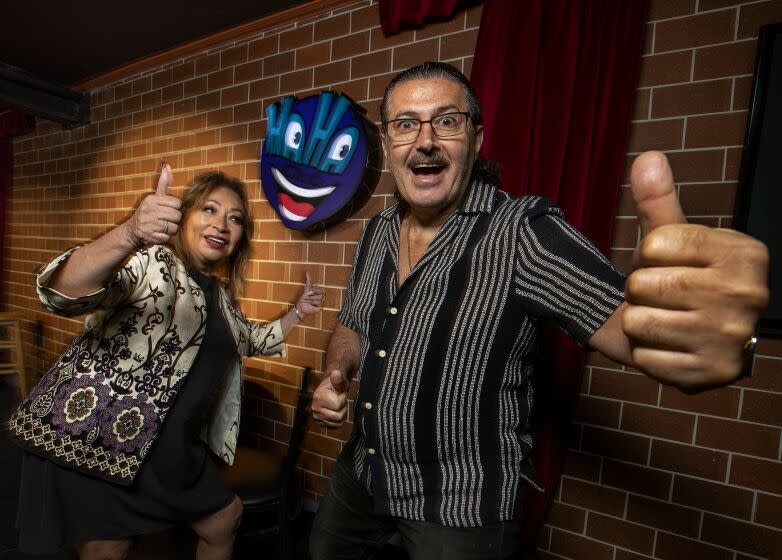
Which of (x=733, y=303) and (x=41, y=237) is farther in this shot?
(x=41, y=237)

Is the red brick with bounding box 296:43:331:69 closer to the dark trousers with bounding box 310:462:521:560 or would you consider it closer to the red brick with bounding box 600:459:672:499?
the dark trousers with bounding box 310:462:521:560

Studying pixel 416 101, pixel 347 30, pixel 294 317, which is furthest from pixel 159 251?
pixel 347 30

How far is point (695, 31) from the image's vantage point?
4.77ft

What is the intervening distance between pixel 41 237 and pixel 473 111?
5.07 m

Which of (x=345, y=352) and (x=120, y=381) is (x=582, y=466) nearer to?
(x=345, y=352)

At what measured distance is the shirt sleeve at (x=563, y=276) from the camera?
31.0 inches

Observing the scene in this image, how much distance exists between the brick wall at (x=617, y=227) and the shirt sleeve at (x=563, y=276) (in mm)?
829

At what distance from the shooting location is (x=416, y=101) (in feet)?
3.72

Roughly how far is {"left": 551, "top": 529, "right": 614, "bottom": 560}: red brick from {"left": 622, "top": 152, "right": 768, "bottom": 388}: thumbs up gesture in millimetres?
1539

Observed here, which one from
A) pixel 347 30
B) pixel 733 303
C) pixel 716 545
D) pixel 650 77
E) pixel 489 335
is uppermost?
pixel 347 30

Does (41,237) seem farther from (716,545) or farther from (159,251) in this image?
(716,545)

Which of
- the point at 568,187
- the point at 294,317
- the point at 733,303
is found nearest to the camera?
the point at 733,303

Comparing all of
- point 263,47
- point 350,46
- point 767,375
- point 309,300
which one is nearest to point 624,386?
point 767,375

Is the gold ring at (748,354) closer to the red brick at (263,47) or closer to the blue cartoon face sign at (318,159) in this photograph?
the blue cartoon face sign at (318,159)
